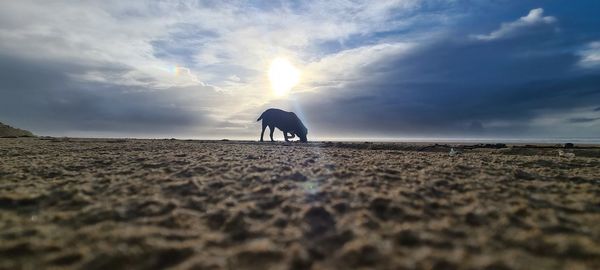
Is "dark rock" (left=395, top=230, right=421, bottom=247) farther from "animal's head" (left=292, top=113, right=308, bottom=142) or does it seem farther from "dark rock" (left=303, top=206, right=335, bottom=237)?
"animal's head" (left=292, top=113, right=308, bottom=142)

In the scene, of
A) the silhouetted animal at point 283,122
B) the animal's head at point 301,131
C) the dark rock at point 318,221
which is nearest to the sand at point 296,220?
the dark rock at point 318,221

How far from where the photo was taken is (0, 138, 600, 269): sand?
13.1 ft

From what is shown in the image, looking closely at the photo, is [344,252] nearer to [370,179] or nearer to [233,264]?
[233,264]

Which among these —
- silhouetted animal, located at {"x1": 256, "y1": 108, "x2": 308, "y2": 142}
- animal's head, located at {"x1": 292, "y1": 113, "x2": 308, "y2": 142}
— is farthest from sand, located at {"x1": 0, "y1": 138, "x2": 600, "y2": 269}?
animal's head, located at {"x1": 292, "y1": 113, "x2": 308, "y2": 142}

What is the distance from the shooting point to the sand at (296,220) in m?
3.98

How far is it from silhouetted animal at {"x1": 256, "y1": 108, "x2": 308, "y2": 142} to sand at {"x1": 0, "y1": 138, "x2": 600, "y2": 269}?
79.2 feet

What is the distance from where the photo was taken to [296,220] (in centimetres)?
523

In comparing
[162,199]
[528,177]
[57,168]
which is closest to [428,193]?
[528,177]

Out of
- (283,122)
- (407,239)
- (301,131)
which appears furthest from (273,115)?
(407,239)

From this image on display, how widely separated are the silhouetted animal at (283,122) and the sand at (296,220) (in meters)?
24.1

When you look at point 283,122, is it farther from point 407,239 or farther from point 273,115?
point 407,239

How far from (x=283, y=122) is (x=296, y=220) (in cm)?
2841

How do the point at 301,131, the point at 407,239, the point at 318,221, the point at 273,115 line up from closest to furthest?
→ the point at 407,239 → the point at 318,221 → the point at 273,115 → the point at 301,131

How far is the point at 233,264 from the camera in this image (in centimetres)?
385
